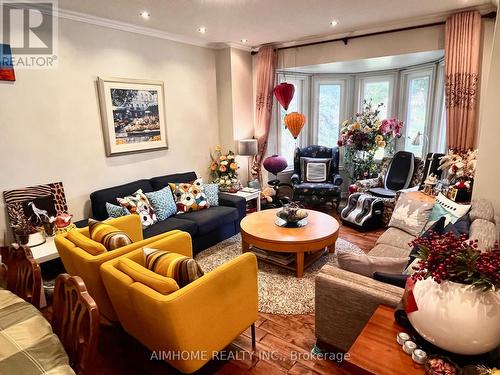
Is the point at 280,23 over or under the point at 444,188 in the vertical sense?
over

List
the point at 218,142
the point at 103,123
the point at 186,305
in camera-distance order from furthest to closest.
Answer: the point at 218,142
the point at 103,123
the point at 186,305

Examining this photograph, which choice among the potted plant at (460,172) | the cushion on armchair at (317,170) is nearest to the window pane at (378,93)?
the cushion on armchair at (317,170)

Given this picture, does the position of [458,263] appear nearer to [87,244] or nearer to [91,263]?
[91,263]

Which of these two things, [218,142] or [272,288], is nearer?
[272,288]

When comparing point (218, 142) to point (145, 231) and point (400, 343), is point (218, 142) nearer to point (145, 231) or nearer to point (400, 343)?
point (145, 231)

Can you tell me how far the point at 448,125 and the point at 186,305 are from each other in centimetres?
360

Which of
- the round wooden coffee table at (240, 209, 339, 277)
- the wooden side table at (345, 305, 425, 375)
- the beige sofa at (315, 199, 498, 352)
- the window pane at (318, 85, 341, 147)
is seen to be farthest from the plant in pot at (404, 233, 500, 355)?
the window pane at (318, 85, 341, 147)

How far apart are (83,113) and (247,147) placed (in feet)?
7.42

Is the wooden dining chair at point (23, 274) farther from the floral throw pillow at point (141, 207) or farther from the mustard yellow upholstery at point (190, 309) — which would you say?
the floral throw pillow at point (141, 207)

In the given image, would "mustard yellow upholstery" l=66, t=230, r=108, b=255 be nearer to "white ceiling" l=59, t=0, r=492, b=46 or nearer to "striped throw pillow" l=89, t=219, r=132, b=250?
"striped throw pillow" l=89, t=219, r=132, b=250

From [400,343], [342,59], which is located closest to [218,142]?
[342,59]

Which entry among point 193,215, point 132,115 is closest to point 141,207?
point 193,215

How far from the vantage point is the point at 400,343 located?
134cm

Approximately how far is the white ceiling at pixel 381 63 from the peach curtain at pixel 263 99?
0.49m
